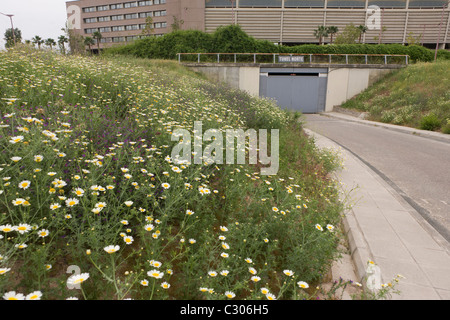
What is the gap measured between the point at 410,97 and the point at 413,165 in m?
13.9

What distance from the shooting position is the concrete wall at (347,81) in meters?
25.7

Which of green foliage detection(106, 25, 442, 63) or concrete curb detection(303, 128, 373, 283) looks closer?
concrete curb detection(303, 128, 373, 283)

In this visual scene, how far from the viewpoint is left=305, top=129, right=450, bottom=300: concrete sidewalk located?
291 cm

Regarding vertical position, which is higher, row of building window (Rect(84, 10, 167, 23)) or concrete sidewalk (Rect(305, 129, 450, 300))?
row of building window (Rect(84, 10, 167, 23))

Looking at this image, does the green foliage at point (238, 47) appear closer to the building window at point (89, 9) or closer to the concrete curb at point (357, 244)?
the concrete curb at point (357, 244)

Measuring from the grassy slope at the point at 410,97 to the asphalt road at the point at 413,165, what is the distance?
340 centimetres

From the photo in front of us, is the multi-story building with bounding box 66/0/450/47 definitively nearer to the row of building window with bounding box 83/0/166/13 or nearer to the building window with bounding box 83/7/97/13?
the row of building window with bounding box 83/0/166/13

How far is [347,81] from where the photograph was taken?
2573cm

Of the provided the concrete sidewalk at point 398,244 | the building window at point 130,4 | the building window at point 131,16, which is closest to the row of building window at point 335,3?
the building window at point 131,16

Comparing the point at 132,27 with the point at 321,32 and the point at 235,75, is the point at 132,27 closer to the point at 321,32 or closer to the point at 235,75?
the point at 321,32

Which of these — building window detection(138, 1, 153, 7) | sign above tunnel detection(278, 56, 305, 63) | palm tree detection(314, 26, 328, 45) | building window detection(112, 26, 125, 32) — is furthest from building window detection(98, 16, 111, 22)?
sign above tunnel detection(278, 56, 305, 63)

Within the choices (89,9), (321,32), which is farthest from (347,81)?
(89,9)

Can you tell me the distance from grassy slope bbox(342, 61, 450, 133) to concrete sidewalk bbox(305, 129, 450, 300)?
10.6 m
